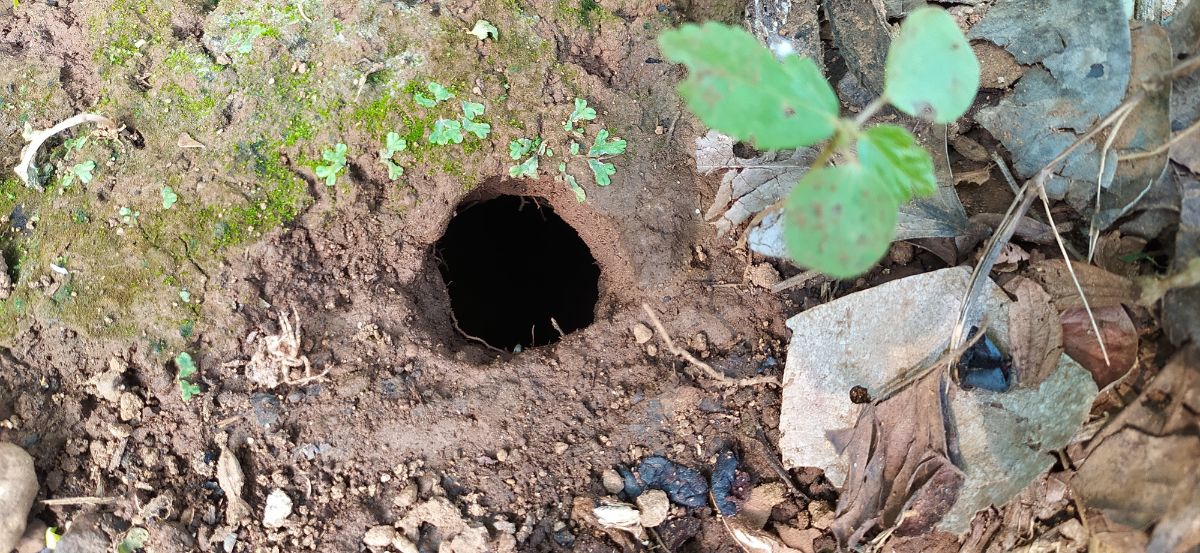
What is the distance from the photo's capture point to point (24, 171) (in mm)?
2256

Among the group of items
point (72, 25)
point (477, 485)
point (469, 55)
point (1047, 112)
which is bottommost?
point (477, 485)

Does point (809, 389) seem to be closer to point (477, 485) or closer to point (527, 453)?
point (527, 453)

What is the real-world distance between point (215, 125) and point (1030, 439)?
2.61 metres

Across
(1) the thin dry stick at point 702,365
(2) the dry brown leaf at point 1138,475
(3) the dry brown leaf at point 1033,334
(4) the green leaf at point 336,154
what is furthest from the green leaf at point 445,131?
(2) the dry brown leaf at point 1138,475

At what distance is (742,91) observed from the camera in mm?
1392

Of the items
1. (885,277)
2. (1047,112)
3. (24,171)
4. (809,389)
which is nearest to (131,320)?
(24,171)

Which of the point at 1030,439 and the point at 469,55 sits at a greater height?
the point at 469,55

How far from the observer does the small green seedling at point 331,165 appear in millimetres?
2303

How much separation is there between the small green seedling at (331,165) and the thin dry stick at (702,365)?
1091 millimetres

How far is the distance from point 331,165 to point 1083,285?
7.42ft

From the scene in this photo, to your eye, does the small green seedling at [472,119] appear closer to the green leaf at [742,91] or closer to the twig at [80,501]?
the green leaf at [742,91]

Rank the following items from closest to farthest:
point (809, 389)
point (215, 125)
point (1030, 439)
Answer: point (1030, 439) < point (809, 389) < point (215, 125)

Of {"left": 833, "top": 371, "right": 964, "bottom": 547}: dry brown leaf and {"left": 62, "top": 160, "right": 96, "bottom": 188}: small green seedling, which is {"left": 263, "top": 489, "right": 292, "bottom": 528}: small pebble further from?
{"left": 833, "top": 371, "right": 964, "bottom": 547}: dry brown leaf

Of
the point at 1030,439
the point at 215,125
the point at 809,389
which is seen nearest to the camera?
the point at 1030,439
